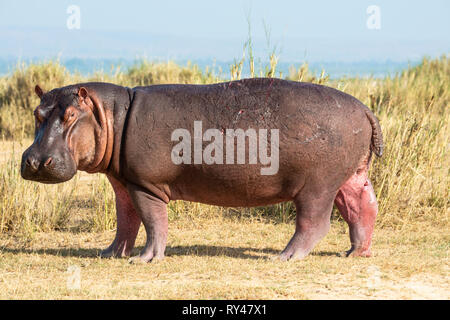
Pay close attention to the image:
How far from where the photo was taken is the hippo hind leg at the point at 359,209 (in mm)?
5980

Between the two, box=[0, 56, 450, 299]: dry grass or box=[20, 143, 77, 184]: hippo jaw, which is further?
box=[20, 143, 77, 184]: hippo jaw

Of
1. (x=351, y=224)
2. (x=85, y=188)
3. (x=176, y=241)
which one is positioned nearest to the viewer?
(x=351, y=224)

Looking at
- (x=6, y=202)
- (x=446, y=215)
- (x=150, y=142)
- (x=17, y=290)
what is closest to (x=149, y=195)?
(x=150, y=142)

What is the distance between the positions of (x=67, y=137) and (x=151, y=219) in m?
0.94

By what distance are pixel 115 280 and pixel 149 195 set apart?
0.84 metres

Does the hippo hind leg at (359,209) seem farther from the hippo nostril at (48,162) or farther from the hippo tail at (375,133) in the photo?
the hippo nostril at (48,162)

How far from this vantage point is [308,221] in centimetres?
571

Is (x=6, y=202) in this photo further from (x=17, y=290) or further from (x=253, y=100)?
(x=253, y=100)

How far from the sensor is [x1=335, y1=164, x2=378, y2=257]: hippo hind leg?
598 centimetres

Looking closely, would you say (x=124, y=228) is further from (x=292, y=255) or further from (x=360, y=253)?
(x=360, y=253)

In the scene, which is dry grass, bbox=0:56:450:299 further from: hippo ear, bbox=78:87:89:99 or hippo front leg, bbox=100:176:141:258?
hippo ear, bbox=78:87:89:99

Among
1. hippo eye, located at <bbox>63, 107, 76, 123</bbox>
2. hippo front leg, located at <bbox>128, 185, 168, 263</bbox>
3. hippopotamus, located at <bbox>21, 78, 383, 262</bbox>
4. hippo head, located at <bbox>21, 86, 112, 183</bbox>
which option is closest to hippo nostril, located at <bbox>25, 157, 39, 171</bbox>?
hippo head, located at <bbox>21, 86, 112, 183</bbox>

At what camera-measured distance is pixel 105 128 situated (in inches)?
221

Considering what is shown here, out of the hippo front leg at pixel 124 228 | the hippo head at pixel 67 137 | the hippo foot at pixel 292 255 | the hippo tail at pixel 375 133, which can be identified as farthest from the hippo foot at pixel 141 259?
the hippo tail at pixel 375 133
